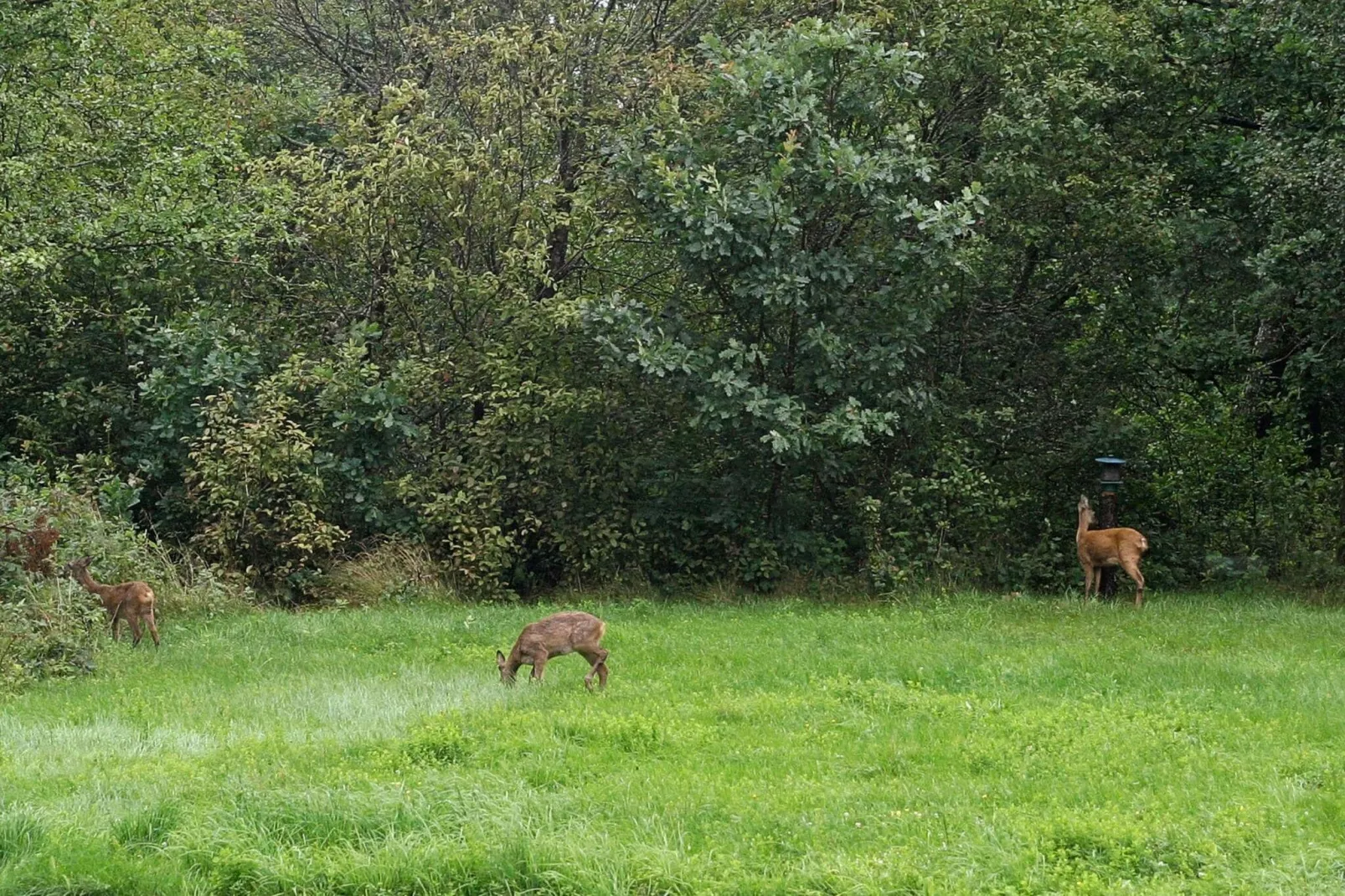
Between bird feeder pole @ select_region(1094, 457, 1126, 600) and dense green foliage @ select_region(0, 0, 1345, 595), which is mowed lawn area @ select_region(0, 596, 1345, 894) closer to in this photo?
bird feeder pole @ select_region(1094, 457, 1126, 600)

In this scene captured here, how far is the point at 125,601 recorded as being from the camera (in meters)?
Answer: 13.5

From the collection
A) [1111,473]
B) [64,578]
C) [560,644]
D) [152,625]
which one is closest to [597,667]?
[560,644]

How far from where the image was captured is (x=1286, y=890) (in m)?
6.41

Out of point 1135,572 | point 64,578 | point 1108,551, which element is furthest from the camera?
point 1108,551

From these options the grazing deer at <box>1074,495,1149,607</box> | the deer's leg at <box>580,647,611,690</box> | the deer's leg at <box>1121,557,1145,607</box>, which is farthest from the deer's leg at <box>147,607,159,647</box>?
the deer's leg at <box>1121,557,1145,607</box>

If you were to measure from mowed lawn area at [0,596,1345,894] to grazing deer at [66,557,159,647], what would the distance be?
0.37 metres

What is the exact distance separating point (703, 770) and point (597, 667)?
2.57 metres

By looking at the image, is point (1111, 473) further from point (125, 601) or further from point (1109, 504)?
point (125, 601)

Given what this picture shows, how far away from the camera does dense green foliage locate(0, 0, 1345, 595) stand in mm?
16828

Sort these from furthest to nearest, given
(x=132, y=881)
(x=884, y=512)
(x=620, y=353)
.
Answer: (x=884, y=512)
(x=620, y=353)
(x=132, y=881)

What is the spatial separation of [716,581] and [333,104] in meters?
8.60

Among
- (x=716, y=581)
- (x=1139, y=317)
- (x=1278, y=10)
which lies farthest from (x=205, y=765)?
(x=1278, y=10)

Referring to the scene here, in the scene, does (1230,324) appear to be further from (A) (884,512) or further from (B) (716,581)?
(B) (716,581)

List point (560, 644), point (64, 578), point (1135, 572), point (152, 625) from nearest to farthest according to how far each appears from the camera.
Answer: point (560, 644), point (152, 625), point (64, 578), point (1135, 572)
